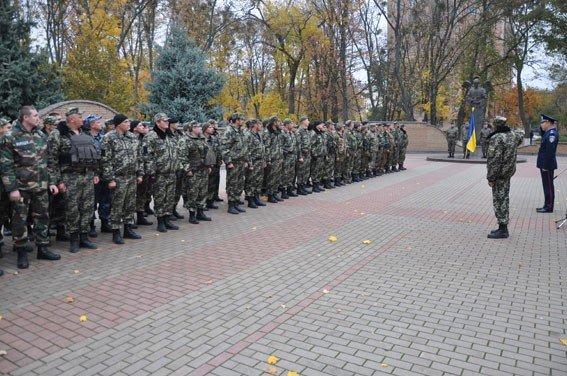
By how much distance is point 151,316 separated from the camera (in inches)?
183

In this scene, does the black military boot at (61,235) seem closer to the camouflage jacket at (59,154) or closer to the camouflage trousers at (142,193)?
the camouflage jacket at (59,154)

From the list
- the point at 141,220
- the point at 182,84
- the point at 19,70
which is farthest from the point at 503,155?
the point at 19,70

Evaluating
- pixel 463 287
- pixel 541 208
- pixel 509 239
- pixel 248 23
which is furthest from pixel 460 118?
pixel 463 287

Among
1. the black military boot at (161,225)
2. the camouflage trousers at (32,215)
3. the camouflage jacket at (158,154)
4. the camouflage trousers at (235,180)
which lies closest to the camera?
the camouflage trousers at (32,215)

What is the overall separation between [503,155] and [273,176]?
530 cm

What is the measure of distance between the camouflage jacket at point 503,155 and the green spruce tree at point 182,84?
1253 cm

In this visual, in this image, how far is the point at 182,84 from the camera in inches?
735

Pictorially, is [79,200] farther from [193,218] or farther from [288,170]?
[288,170]

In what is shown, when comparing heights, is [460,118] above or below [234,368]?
above

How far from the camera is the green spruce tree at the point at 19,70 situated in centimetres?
1585

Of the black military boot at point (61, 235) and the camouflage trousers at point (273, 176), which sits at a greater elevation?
the camouflage trousers at point (273, 176)

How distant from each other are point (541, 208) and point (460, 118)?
30.1 m

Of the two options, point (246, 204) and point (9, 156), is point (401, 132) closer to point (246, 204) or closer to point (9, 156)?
point (246, 204)

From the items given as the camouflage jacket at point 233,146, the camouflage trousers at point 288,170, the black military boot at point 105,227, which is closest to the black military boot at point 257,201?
the camouflage trousers at point 288,170
